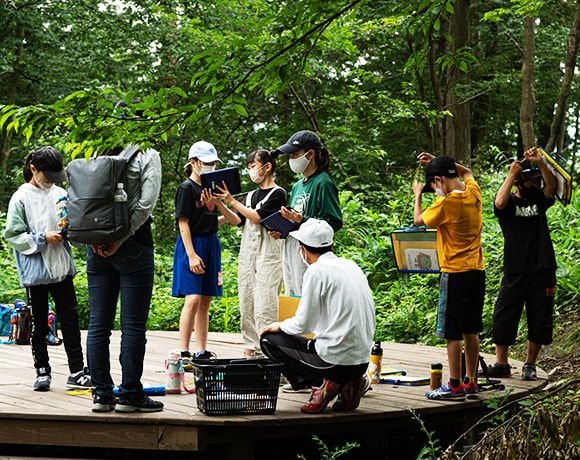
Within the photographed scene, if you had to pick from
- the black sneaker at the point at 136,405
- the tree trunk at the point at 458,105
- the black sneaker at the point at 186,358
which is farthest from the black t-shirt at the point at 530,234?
the tree trunk at the point at 458,105

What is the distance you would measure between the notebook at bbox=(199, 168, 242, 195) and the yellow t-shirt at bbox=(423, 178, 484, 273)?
136 centimetres

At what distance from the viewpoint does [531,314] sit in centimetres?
593

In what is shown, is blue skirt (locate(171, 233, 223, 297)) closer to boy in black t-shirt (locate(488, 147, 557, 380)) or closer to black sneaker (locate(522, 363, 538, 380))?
boy in black t-shirt (locate(488, 147, 557, 380))

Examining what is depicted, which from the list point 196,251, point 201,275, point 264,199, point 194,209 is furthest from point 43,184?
point 264,199

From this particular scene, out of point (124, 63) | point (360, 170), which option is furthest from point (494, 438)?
point (124, 63)

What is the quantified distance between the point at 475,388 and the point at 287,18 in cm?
265

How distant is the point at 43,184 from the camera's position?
18.0 feet

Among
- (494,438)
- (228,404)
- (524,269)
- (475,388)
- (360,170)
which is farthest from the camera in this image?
(360,170)

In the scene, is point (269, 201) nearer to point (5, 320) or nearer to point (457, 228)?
point (457, 228)

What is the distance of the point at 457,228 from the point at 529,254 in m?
1.02

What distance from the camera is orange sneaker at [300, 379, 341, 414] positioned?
4566mm

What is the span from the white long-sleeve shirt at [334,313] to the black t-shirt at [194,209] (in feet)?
5.82

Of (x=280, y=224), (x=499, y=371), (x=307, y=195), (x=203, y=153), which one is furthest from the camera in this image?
(x=499, y=371)

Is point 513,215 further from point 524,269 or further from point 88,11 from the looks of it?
point 88,11
